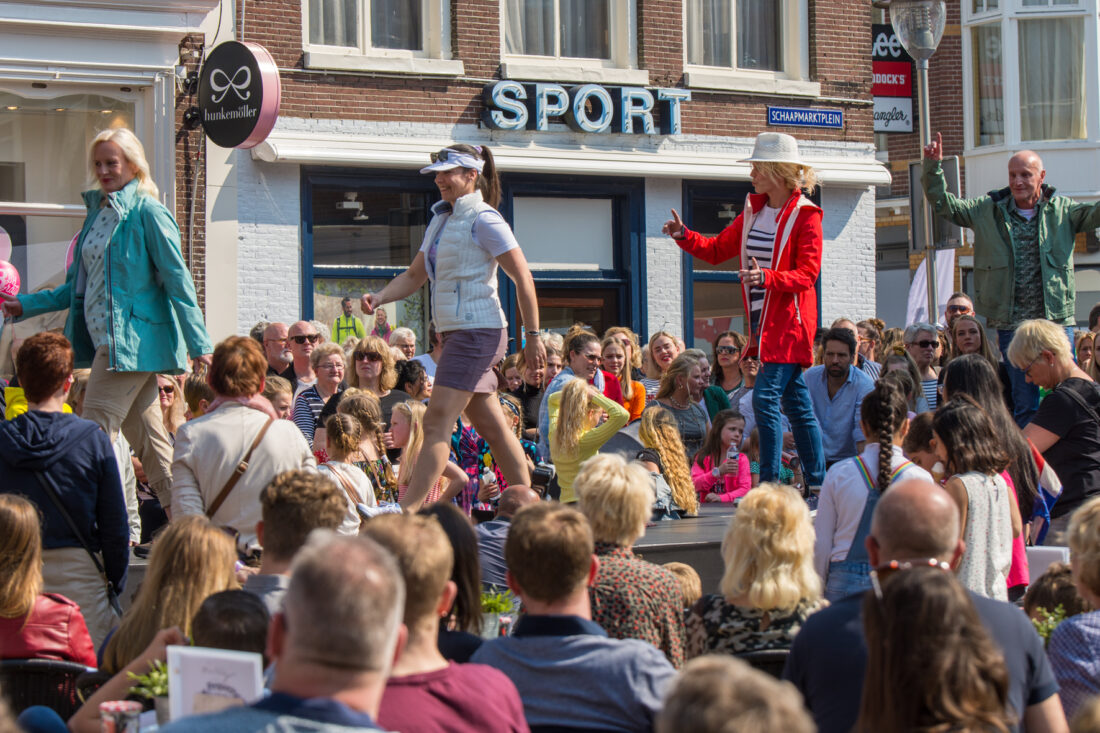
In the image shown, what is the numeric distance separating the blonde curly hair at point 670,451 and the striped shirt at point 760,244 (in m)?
1.01

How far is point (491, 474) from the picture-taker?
8820 mm

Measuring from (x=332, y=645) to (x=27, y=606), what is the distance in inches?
107

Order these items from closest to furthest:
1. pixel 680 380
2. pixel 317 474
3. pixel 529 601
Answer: pixel 529 601
pixel 317 474
pixel 680 380

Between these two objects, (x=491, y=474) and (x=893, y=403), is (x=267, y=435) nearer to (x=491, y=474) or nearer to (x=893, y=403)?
(x=893, y=403)

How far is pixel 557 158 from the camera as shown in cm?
1529

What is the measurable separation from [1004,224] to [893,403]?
525 centimetres

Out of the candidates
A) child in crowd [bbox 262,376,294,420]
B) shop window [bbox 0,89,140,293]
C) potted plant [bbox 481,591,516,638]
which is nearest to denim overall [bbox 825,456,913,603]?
potted plant [bbox 481,591,516,638]

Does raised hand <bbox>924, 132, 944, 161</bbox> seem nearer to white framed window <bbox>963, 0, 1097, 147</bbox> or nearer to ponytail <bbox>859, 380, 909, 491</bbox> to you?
ponytail <bbox>859, 380, 909, 491</bbox>

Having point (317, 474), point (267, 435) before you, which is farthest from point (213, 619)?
point (267, 435)

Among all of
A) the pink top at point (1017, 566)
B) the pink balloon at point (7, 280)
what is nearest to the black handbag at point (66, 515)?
the pink top at point (1017, 566)

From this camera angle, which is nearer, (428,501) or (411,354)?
(428,501)

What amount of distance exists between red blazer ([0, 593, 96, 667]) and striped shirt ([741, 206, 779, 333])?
15.0 feet

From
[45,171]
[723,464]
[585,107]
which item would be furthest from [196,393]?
[585,107]

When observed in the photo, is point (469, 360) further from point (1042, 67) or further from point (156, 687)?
point (1042, 67)
